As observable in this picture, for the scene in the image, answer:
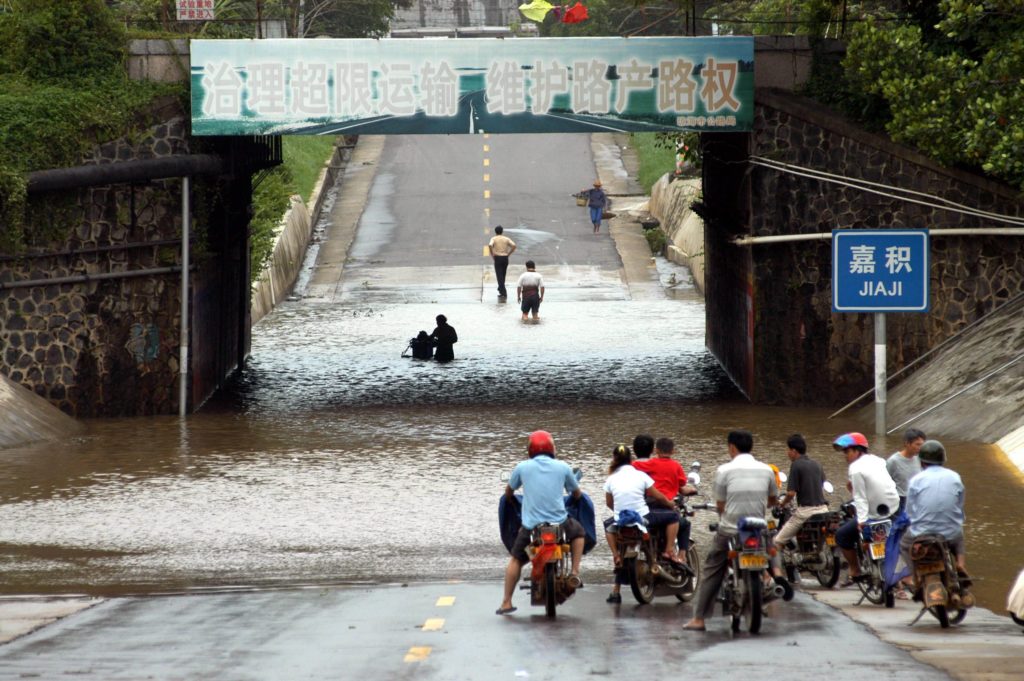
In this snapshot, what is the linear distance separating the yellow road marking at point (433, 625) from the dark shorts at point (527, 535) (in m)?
0.85

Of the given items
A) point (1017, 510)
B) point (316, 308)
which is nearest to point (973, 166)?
point (1017, 510)

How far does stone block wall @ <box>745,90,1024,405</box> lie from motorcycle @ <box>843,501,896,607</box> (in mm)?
11172

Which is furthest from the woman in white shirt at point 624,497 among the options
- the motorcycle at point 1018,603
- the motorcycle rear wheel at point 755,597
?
the motorcycle at point 1018,603

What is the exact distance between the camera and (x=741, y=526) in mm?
11070

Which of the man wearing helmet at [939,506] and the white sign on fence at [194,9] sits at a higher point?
the white sign on fence at [194,9]

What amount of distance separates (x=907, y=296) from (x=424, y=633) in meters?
11.1

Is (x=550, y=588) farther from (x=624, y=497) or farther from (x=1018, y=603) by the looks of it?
(x=1018, y=603)

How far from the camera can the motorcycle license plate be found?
35.7 feet

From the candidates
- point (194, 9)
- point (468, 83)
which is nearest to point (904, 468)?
point (468, 83)

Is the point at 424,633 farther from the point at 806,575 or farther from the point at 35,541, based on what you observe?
the point at 35,541

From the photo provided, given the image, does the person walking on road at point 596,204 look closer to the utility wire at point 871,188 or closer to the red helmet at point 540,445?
the utility wire at point 871,188

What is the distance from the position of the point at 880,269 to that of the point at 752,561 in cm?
996

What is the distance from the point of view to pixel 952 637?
10.6 meters

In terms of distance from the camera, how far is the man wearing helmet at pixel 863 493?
1206 cm
